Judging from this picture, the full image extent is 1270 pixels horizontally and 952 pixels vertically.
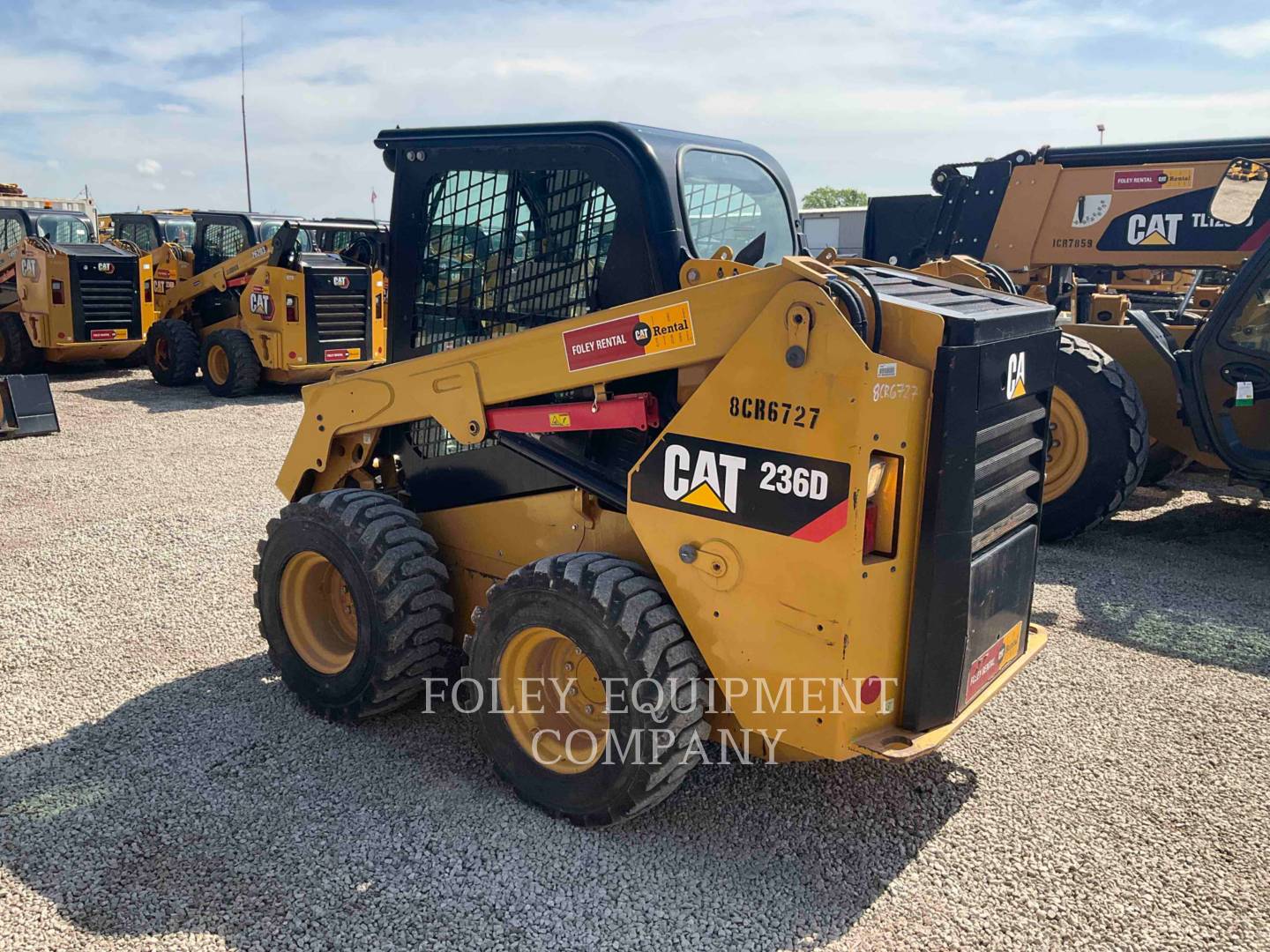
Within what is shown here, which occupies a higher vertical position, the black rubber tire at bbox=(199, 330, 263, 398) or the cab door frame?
the cab door frame

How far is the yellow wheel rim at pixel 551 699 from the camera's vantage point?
11.2 ft

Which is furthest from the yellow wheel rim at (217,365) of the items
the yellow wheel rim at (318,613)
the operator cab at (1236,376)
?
the operator cab at (1236,376)

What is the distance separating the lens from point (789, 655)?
2.97m

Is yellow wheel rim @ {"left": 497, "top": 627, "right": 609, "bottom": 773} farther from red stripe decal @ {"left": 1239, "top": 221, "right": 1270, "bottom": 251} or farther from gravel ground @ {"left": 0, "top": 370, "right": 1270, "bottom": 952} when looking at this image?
red stripe decal @ {"left": 1239, "top": 221, "right": 1270, "bottom": 251}

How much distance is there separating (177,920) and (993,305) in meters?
3.07

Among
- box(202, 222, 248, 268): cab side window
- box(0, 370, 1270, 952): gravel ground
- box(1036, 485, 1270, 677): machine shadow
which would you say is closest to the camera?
box(0, 370, 1270, 952): gravel ground

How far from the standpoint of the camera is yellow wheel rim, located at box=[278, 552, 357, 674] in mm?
4141

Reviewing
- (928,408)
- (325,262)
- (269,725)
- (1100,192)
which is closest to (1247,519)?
(1100,192)

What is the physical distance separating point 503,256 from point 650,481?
1.22 meters

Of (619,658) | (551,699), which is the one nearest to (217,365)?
(551,699)

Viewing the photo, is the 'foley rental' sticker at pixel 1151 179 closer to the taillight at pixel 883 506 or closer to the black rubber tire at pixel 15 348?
the taillight at pixel 883 506

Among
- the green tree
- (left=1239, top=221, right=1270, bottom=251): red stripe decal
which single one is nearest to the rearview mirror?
(left=1239, top=221, right=1270, bottom=251): red stripe decal

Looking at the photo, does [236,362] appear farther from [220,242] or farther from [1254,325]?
[1254,325]

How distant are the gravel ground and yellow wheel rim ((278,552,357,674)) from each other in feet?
0.87
